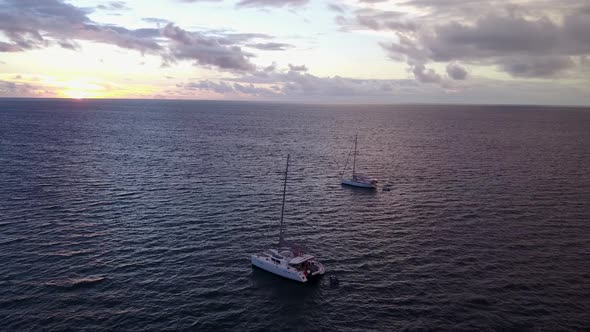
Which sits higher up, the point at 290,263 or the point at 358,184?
the point at 358,184

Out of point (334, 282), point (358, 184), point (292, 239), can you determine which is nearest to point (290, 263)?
point (334, 282)

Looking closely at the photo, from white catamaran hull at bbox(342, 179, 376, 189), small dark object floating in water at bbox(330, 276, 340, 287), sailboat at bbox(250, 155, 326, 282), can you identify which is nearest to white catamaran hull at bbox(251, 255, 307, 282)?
sailboat at bbox(250, 155, 326, 282)

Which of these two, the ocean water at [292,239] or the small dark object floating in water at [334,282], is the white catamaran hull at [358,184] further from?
the small dark object floating in water at [334,282]

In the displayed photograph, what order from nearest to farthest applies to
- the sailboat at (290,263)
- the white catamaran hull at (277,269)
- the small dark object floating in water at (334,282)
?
1. the small dark object floating in water at (334,282)
2. the white catamaran hull at (277,269)
3. the sailboat at (290,263)

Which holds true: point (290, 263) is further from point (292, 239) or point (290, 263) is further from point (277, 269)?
point (292, 239)

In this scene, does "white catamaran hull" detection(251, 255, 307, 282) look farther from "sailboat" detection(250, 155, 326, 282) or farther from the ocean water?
the ocean water

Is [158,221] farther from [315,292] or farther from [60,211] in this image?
[315,292]

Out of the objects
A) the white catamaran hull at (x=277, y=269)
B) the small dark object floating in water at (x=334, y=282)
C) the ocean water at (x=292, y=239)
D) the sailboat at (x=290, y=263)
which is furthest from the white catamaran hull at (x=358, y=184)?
the small dark object floating in water at (x=334, y=282)
